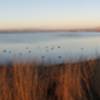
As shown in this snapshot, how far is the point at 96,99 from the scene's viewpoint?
8.08m

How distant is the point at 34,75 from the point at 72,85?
31.2 inches

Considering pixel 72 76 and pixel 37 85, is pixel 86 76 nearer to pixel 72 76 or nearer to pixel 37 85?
pixel 72 76

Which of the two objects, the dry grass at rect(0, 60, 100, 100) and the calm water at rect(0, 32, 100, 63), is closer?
the dry grass at rect(0, 60, 100, 100)

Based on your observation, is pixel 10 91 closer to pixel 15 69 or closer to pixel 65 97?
pixel 15 69

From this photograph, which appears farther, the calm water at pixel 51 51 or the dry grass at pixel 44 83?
the calm water at pixel 51 51

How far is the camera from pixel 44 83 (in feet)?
25.2

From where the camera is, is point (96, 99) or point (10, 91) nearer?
point (10, 91)

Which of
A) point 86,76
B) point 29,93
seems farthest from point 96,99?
point 29,93

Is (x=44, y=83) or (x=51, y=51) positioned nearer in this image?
(x=44, y=83)

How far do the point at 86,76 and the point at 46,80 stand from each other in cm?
95

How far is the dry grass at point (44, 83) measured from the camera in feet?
24.3

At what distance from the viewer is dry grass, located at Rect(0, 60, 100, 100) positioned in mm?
7398

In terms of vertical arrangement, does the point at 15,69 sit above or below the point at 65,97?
above

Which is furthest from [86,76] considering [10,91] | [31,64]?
[10,91]
